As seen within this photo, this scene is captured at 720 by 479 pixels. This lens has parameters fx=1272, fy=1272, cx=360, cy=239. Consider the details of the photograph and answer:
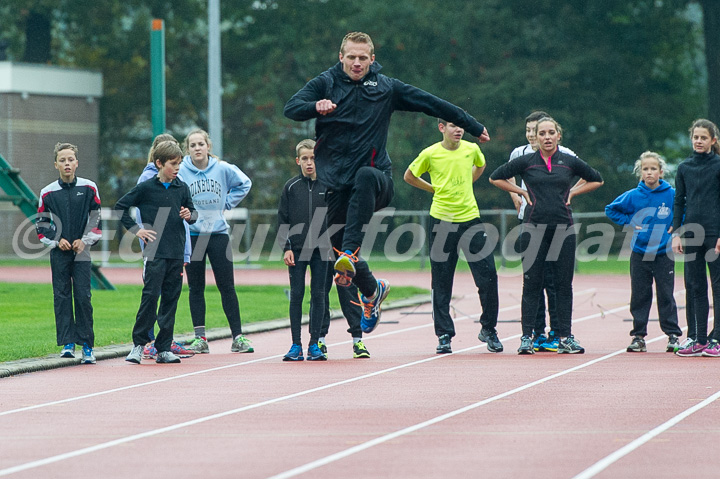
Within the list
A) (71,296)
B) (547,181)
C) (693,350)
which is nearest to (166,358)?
(71,296)

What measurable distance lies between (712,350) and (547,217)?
1.93 metres

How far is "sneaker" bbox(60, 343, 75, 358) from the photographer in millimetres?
11867

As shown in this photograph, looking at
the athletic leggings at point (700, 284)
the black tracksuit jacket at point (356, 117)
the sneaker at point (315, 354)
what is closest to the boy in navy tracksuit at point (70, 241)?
the sneaker at point (315, 354)

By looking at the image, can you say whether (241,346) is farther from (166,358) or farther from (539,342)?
(539,342)

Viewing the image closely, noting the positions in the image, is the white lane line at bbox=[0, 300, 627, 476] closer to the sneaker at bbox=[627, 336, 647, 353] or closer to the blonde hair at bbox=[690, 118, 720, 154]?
the sneaker at bbox=[627, 336, 647, 353]

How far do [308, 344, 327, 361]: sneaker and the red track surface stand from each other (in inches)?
7.0

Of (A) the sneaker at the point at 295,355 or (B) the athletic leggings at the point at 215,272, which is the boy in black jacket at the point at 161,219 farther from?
(A) the sneaker at the point at 295,355

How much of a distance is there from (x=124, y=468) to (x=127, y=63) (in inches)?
1584

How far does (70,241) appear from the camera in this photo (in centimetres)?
1186

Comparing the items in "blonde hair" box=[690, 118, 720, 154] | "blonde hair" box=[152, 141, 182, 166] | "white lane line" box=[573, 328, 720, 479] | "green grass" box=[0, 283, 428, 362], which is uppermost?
"blonde hair" box=[690, 118, 720, 154]

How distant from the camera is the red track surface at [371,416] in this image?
21.1ft

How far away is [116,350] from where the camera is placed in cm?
1266

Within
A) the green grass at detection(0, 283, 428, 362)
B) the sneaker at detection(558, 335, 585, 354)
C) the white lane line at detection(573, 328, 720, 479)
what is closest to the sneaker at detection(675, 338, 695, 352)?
the sneaker at detection(558, 335, 585, 354)

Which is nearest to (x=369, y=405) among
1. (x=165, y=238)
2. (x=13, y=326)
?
(x=165, y=238)
